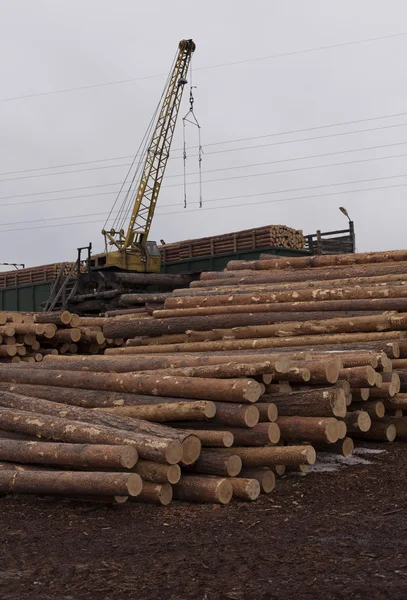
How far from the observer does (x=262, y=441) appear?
646 cm

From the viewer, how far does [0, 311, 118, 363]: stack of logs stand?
12.4 meters

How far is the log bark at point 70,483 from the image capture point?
549cm

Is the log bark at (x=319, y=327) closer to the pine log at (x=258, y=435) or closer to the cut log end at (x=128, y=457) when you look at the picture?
the pine log at (x=258, y=435)

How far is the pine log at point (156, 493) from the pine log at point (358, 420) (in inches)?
96.8

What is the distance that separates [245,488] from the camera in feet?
19.7

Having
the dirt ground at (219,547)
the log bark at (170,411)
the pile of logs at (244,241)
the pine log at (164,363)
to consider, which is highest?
the pile of logs at (244,241)

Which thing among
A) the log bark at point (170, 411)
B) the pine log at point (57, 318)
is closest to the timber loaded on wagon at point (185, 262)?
the pine log at point (57, 318)

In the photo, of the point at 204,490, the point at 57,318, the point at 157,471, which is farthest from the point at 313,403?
the point at 57,318

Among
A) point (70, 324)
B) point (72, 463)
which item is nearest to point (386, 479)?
point (72, 463)

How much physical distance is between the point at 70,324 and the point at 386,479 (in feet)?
24.9

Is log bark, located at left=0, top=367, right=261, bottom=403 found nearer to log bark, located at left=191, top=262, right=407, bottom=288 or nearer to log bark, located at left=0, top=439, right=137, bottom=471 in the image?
log bark, located at left=0, top=439, right=137, bottom=471

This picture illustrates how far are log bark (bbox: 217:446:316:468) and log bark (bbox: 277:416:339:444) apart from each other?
23 cm

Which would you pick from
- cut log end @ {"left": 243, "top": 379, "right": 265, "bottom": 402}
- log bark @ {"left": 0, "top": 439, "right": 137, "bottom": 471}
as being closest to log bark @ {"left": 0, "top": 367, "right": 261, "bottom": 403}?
cut log end @ {"left": 243, "top": 379, "right": 265, "bottom": 402}

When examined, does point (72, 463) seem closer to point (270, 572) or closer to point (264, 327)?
point (270, 572)
